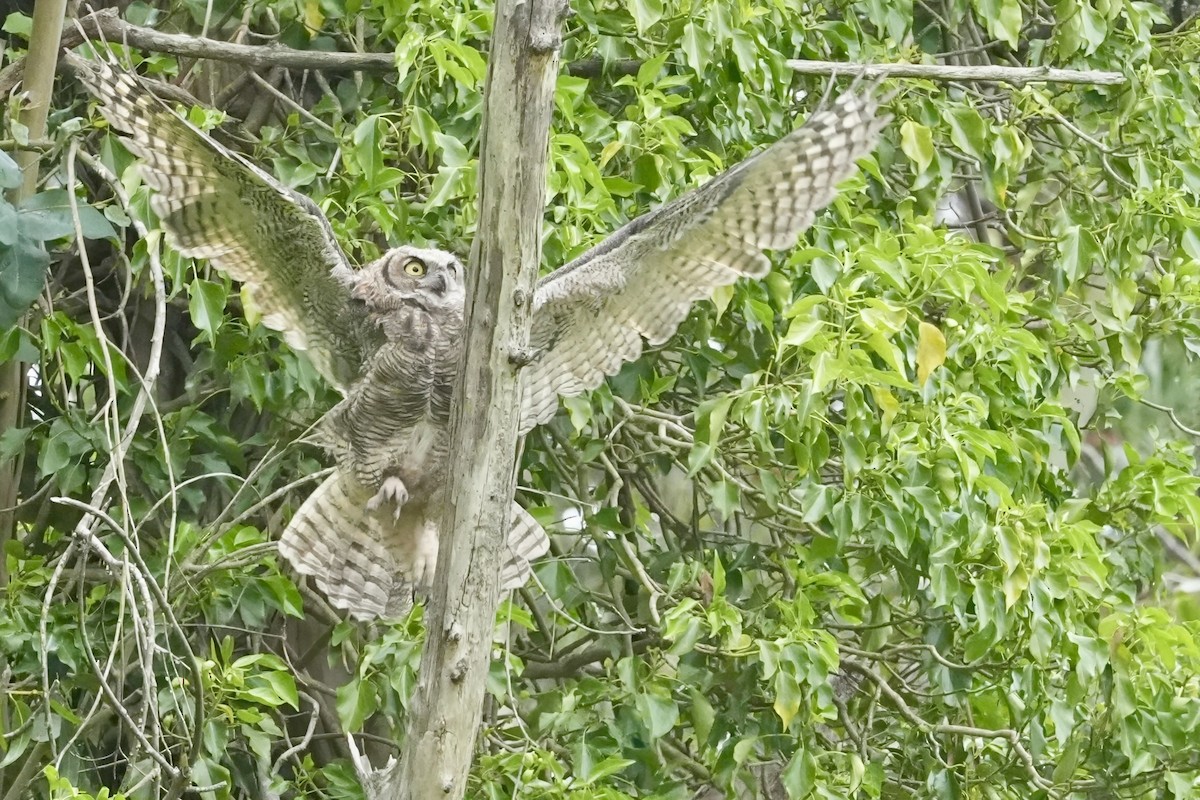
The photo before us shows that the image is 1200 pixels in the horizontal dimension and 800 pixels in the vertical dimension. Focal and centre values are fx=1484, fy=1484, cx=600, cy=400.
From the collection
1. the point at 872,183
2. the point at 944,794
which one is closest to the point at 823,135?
the point at 872,183

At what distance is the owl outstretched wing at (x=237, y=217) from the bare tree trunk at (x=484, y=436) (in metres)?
0.78

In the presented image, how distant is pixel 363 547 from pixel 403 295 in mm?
667

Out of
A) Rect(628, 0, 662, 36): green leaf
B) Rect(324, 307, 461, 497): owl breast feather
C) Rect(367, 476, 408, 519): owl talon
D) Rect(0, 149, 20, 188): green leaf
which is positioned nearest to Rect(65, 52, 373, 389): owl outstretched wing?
Rect(324, 307, 461, 497): owl breast feather

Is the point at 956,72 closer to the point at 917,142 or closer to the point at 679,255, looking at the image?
the point at 917,142

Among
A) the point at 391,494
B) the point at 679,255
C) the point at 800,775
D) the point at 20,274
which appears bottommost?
the point at 800,775

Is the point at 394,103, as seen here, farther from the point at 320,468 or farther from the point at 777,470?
the point at 777,470

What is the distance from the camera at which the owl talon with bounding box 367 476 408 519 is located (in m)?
3.49

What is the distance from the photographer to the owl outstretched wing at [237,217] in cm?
293

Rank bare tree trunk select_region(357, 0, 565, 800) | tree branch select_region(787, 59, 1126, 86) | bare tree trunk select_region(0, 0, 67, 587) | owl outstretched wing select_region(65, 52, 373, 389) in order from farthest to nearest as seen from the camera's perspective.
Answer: bare tree trunk select_region(0, 0, 67, 587), tree branch select_region(787, 59, 1126, 86), owl outstretched wing select_region(65, 52, 373, 389), bare tree trunk select_region(357, 0, 565, 800)

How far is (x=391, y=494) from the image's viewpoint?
3494 millimetres

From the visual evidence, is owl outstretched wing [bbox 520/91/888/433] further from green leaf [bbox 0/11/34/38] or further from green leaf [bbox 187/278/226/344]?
green leaf [bbox 0/11/34/38]

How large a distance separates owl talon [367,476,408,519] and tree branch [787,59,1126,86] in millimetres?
1325

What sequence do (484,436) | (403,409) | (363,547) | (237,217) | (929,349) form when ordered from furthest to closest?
(363,547) < (403,409) < (237,217) < (929,349) < (484,436)

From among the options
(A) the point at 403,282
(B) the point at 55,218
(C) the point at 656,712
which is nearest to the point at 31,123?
(B) the point at 55,218
